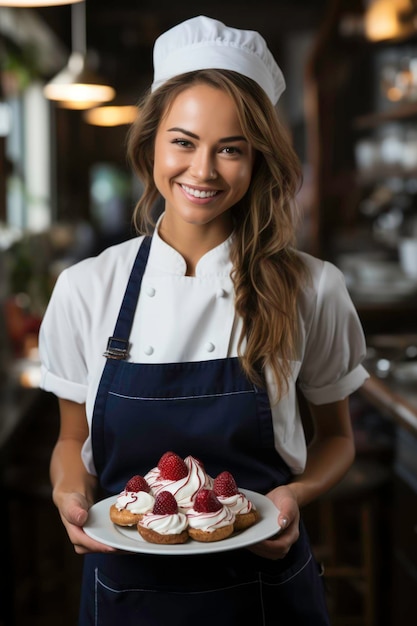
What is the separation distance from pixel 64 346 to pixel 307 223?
30.9ft

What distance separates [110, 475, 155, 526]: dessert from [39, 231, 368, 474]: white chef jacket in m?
0.21

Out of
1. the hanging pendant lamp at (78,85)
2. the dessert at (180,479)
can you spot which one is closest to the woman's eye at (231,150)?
the dessert at (180,479)

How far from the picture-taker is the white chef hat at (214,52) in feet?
5.39

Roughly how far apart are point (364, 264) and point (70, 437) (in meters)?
3.69

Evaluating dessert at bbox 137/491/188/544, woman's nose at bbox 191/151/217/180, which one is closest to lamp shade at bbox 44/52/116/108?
woman's nose at bbox 191/151/217/180

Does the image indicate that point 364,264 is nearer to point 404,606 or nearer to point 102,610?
point 404,606

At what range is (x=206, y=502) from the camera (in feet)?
4.96

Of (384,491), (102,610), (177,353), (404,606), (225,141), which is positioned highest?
(225,141)

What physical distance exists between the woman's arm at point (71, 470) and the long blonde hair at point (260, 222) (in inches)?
14.4

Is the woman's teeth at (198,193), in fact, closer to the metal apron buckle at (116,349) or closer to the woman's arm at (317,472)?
the metal apron buckle at (116,349)

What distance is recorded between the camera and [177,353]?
1695 millimetres

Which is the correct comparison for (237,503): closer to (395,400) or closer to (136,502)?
(136,502)

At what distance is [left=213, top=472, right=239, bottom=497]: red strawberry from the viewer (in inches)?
61.3

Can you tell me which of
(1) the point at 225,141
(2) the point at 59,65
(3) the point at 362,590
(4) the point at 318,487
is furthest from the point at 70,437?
(2) the point at 59,65
